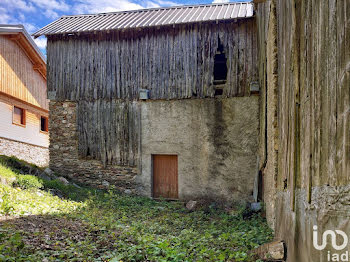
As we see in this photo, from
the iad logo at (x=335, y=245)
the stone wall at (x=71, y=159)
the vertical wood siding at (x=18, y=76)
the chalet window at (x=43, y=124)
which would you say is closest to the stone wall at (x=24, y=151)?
the chalet window at (x=43, y=124)

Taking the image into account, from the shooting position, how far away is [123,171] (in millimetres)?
11820

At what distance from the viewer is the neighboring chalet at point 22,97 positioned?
16.1 metres

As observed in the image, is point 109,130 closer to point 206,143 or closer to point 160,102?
point 160,102

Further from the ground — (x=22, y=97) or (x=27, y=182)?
(x=22, y=97)

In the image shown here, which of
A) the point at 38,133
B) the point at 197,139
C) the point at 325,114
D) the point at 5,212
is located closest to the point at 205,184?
the point at 197,139

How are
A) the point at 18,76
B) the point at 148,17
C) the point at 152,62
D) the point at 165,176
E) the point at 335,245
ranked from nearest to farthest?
the point at 335,245 < the point at 165,176 < the point at 152,62 < the point at 148,17 < the point at 18,76

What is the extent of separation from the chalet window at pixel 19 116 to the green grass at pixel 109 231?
8.81m

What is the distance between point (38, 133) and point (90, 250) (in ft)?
54.9

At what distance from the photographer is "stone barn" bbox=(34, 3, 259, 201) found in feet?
34.7

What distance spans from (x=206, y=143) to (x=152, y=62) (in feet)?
12.6

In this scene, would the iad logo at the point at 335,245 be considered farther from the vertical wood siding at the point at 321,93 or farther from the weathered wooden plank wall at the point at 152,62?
the weathered wooden plank wall at the point at 152,62

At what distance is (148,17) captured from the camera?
12.9 metres

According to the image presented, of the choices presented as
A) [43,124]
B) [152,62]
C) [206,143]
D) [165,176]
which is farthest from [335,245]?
[43,124]

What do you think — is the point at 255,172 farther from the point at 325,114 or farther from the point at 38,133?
the point at 38,133
